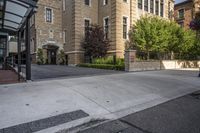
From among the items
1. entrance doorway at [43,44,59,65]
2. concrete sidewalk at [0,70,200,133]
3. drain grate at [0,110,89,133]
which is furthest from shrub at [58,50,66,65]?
drain grate at [0,110,89,133]

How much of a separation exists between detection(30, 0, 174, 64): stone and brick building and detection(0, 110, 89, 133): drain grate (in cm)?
1682

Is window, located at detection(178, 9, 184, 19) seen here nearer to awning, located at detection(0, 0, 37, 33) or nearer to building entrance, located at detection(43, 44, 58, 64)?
building entrance, located at detection(43, 44, 58, 64)

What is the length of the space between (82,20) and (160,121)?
65.5 feet

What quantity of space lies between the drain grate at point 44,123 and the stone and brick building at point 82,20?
Answer: 16817 mm

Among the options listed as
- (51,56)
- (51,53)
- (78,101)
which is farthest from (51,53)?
(78,101)

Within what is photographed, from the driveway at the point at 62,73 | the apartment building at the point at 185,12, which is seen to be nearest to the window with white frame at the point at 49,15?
the driveway at the point at 62,73

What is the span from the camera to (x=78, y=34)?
877 inches

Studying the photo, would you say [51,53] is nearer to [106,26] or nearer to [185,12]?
[106,26]

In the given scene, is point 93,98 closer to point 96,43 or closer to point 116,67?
point 116,67

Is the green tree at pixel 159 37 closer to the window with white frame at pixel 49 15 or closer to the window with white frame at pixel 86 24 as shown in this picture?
the window with white frame at pixel 86 24

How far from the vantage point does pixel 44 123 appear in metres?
4.02

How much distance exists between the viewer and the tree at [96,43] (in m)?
20.7

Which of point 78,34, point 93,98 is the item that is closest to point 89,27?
point 78,34

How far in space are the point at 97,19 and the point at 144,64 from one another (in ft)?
34.0
